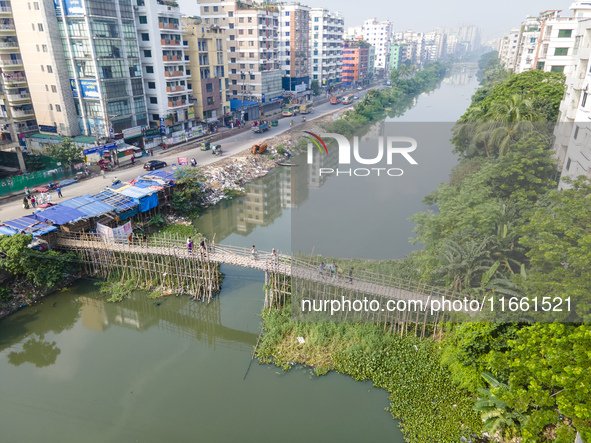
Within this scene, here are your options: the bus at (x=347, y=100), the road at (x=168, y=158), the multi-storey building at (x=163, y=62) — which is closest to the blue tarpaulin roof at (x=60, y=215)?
the road at (x=168, y=158)

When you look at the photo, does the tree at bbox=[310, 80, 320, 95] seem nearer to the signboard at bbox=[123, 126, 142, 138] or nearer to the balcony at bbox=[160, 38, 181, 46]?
the balcony at bbox=[160, 38, 181, 46]

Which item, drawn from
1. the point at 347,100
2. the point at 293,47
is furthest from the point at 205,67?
the point at 347,100

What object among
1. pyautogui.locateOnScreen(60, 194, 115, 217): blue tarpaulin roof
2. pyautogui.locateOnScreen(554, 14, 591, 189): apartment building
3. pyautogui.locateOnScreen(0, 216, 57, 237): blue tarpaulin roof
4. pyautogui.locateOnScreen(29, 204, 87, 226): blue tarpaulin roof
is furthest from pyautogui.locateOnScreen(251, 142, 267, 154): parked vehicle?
pyautogui.locateOnScreen(554, 14, 591, 189): apartment building

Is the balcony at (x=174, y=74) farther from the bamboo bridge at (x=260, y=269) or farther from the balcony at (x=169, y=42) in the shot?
the bamboo bridge at (x=260, y=269)

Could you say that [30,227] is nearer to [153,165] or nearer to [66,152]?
[66,152]

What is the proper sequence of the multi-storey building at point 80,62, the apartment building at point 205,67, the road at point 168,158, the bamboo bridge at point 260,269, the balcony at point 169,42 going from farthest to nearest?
the apartment building at point 205,67, the balcony at point 169,42, the multi-storey building at point 80,62, the road at point 168,158, the bamboo bridge at point 260,269

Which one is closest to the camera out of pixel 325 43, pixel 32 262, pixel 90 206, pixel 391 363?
pixel 391 363

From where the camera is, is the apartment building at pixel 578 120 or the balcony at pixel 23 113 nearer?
the apartment building at pixel 578 120

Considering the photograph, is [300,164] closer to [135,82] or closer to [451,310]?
[135,82]

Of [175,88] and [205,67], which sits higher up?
[205,67]
